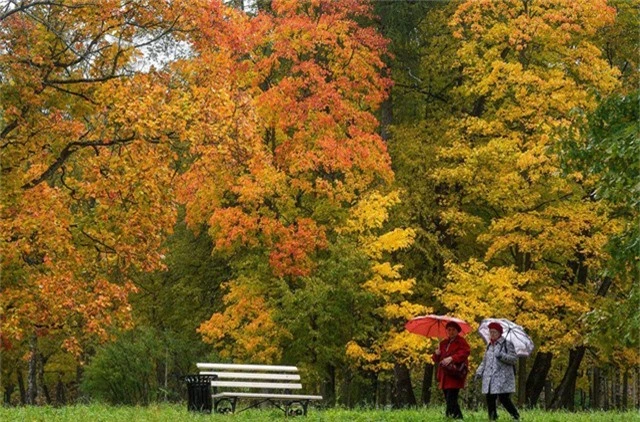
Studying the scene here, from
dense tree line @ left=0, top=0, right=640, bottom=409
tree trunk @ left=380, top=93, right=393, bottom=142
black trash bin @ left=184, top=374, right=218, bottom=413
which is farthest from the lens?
tree trunk @ left=380, top=93, right=393, bottom=142

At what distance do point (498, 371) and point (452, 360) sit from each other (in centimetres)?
73

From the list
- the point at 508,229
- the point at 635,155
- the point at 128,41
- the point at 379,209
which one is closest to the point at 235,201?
the point at 379,209

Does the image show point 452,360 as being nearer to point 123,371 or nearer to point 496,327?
point 496,327

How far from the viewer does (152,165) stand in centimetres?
1842

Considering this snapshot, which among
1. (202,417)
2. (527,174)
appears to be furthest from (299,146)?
(202,417)

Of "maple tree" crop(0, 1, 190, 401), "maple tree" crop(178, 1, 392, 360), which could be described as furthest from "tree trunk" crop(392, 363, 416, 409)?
"maple tree" crop(0, 1, 190, 401)

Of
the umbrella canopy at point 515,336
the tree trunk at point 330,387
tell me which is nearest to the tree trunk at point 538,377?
the tree trunk at point 330,387

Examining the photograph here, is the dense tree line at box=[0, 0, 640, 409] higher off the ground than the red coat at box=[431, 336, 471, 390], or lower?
higher

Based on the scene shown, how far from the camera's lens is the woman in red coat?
1503 centimetres

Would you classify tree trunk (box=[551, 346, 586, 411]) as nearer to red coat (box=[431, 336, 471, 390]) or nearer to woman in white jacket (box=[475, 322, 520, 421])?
woman in white jacket (box=[475, 322, 520, 421])

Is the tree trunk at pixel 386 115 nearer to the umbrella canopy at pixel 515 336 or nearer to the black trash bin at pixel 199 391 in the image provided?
the black trash bin at pixel 199 391

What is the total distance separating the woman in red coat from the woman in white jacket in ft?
1.11

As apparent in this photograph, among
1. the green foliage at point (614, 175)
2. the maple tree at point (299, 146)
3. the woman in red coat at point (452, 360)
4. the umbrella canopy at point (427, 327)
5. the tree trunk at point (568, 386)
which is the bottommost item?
the tree trunk at point (568, 386)

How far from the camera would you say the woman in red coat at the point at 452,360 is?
1503 cm
